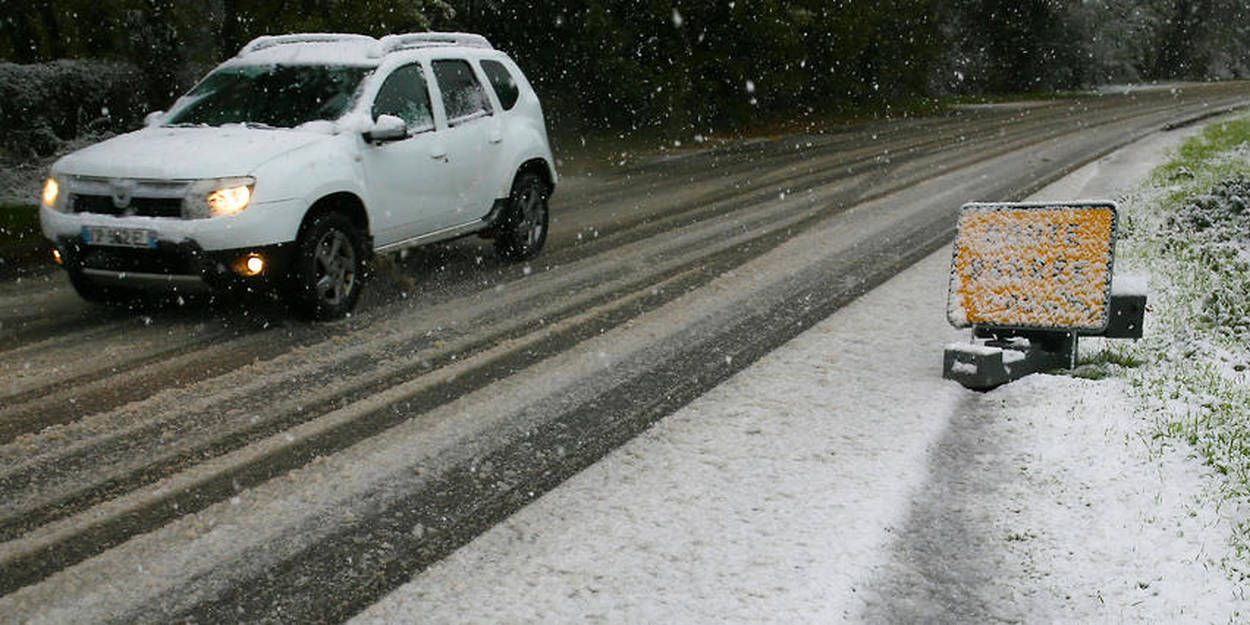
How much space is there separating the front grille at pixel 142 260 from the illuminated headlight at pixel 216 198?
0.27 metres

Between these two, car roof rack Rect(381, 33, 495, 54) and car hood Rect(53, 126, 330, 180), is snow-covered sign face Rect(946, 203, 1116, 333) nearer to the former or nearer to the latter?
car hood Rect(53, 126, 330, 180)

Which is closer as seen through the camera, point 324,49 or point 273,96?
point 273,96

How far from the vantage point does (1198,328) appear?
782cm

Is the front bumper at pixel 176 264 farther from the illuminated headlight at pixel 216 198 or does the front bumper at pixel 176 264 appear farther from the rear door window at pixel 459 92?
the rear door window at pixel 459 92

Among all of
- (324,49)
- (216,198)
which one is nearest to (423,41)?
(324,49)

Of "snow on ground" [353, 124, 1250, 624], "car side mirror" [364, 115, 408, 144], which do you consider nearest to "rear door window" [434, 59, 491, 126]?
"car side mirror" [364, 115, 408, 144]

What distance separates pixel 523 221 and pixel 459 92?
1.41 m

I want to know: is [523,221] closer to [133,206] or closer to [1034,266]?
[133,206]

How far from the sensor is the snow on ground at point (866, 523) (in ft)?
12.4

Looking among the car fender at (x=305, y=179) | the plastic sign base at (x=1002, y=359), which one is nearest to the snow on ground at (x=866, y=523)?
the plastic sign base at (x=1002, y=359)

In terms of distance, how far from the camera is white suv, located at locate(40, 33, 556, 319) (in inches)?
276

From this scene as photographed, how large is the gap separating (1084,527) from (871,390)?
1.95 m

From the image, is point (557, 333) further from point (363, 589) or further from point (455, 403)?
point (363, 589)

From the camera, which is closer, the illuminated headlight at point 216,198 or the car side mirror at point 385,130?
the illuminated headlight at point 216,198
